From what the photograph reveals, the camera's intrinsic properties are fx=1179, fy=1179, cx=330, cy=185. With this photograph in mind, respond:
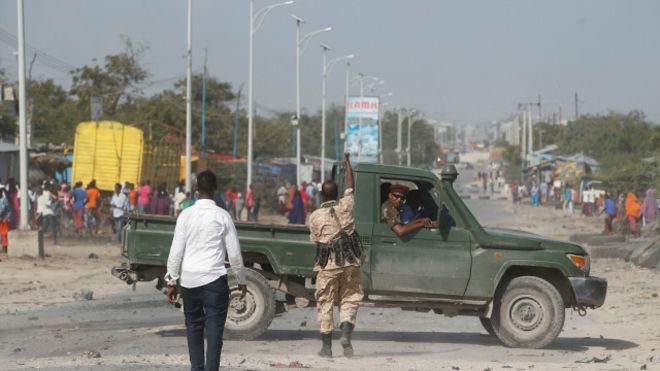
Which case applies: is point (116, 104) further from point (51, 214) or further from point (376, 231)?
point (376, 231)

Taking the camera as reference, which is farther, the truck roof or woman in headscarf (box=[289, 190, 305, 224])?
woman in headscarf (box=[289, 190, 305, 224])

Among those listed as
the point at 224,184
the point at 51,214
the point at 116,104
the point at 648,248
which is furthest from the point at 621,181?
the point at 116,104

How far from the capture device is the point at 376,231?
39.1 ft

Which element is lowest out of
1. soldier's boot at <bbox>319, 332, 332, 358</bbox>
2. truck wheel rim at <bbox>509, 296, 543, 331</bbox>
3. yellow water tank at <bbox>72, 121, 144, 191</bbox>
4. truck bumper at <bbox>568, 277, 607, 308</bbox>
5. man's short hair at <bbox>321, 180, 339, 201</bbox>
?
soldier's boot at <bbox>319, 332, 332, 358</bbox>

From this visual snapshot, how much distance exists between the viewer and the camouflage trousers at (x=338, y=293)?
10.8 m

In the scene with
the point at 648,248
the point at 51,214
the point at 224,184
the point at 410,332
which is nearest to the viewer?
the point at 410,332

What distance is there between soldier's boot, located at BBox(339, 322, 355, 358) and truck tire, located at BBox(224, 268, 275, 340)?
1.29 meters

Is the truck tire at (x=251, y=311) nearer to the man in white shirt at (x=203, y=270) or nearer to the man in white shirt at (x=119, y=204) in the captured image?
the man in white shirt at (x=203, y=270)

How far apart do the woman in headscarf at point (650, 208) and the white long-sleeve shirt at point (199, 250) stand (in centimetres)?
2596

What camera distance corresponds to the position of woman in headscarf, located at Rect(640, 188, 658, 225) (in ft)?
107

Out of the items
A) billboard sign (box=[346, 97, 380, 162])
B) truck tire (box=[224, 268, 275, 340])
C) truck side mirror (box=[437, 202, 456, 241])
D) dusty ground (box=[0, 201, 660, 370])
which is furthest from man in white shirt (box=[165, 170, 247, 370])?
billboard sign (box=[346, 97, 380, 162])

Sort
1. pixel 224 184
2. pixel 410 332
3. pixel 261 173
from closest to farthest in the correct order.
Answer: pixel 410 332 → pixel 224 184 → pixel 261 173

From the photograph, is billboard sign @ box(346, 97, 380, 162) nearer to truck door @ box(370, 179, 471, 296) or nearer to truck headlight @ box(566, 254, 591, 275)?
truck headlight @ box(566, 254, 591, 275)

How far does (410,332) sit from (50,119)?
190 ft
